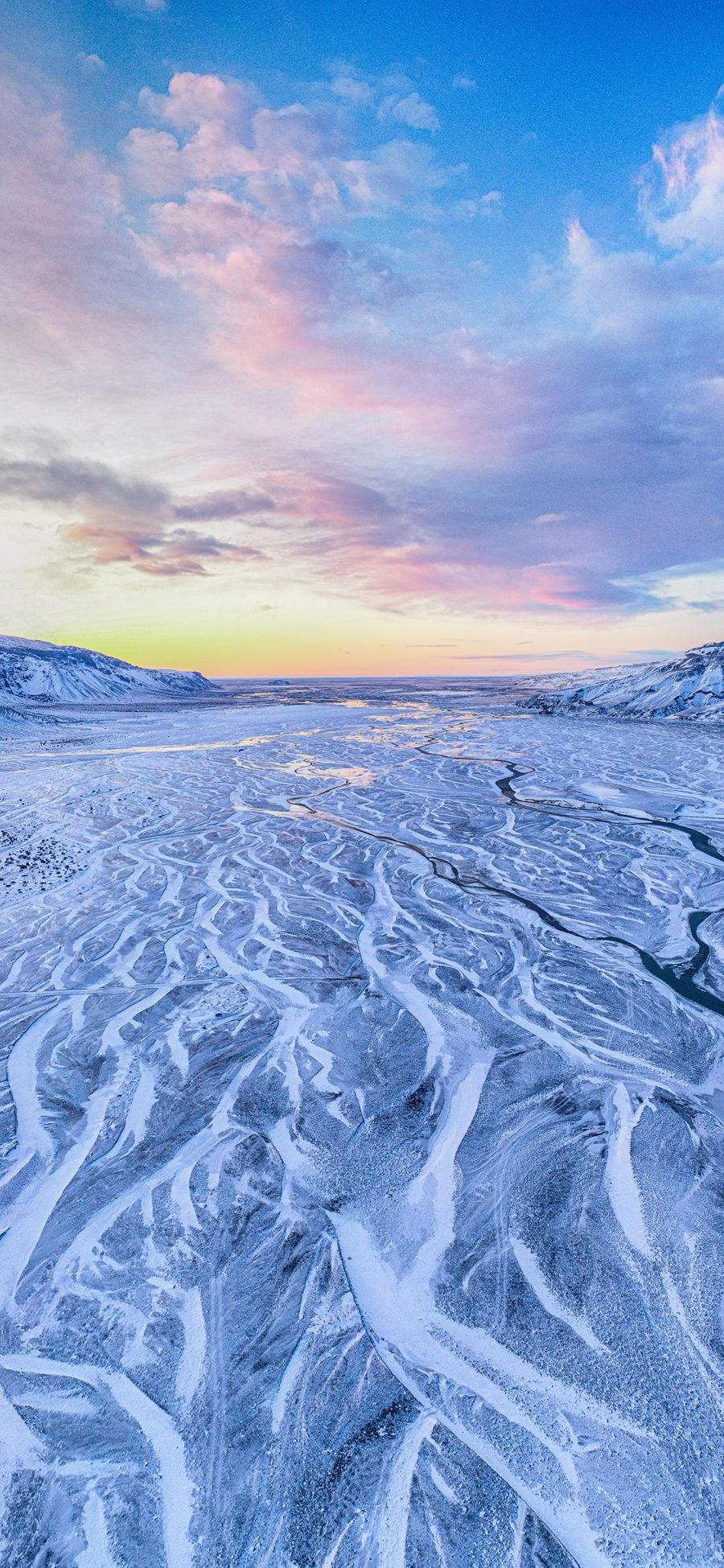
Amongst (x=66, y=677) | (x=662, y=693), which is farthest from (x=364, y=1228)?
(x=66, y=677)

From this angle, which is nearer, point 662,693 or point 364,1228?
point 364,1228

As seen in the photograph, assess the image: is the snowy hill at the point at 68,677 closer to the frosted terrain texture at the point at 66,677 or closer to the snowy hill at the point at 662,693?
the frosted terrain texture at the point at 66,677

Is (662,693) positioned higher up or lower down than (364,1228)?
higher up

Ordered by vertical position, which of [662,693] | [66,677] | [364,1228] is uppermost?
[66,677]

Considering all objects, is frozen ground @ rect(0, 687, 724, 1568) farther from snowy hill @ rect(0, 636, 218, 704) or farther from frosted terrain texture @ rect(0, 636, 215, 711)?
snowy hill @ rect(0, 636, 218, 704)

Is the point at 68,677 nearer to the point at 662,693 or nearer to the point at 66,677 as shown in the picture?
the point at 66,677

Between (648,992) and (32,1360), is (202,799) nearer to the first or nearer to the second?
(648,992)

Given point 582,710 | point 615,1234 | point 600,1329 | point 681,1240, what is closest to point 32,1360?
point 600,1329
